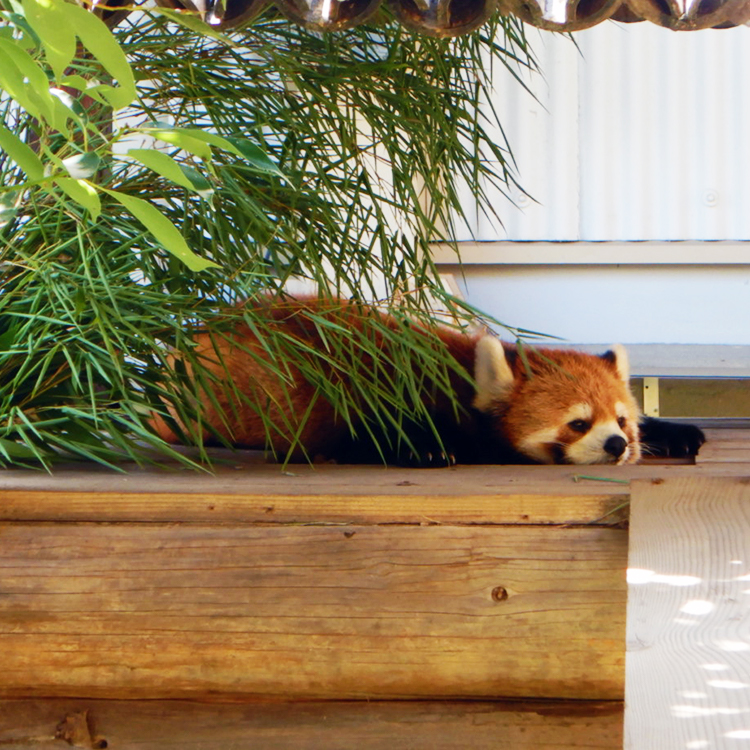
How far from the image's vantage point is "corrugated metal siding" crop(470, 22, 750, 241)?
3605mm

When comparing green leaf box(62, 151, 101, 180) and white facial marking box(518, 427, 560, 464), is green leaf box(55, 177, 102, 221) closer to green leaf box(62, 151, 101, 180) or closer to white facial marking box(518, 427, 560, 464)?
green leaf box(62, 151, 101, 180)

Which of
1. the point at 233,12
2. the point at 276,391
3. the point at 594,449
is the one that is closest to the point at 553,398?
the point at 594,449

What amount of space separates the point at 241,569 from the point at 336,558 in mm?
149

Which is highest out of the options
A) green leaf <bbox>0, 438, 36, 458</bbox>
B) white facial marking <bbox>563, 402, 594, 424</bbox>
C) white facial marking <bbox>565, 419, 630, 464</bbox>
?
green leaf <bbox>0, 438, 36, 458</bbox>

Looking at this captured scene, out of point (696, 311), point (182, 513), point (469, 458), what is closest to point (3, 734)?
point (182, 513)

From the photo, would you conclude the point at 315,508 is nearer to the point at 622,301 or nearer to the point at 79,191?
the point at 79,191

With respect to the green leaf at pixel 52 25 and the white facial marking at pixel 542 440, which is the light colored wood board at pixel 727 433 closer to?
the white facial marking at pixel 542 440

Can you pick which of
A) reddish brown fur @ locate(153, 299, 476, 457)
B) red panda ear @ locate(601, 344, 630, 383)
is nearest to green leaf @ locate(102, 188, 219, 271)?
reddish brown fur @ locate(153, 299, 476, 457)

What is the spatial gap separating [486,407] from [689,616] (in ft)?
3.60

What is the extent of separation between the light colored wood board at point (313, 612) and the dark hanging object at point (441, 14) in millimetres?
853

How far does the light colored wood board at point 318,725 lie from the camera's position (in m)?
1.34

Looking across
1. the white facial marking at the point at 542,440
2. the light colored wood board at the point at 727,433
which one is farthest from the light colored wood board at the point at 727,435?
the white facial marking at the point at 542,440

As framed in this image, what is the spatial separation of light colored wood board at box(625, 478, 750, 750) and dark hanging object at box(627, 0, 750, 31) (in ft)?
2.53

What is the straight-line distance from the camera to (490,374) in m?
2.23
